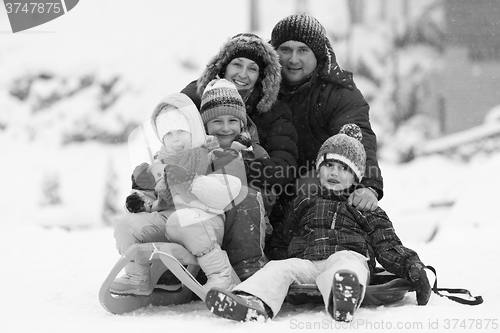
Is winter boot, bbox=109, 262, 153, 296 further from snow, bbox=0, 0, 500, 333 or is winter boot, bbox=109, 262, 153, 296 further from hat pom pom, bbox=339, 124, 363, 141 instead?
snow, bbox=0, 0, 500, 333

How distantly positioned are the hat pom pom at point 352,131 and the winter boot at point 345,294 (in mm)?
836

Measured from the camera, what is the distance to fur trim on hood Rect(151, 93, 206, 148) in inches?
84.2

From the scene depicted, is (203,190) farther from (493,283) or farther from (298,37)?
(493,283)

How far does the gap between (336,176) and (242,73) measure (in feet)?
2.28

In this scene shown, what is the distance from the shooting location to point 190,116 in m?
2.16

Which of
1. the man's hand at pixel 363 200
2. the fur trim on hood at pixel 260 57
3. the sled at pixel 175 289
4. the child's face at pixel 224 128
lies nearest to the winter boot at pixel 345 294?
the sled at pixel 175 289

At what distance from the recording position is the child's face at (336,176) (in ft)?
7.55

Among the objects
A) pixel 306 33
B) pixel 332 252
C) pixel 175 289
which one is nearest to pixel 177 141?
pixel 175 289

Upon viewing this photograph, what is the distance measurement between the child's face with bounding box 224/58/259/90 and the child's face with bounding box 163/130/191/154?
2.05 ft

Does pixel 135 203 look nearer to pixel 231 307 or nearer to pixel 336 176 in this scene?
pixel 231 307

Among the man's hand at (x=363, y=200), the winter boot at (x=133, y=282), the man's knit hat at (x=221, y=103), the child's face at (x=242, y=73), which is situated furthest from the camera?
the child's face at (x=242, y=73)

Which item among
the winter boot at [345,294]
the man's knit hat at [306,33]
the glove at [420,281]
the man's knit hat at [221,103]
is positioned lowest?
the glove at [420,281]

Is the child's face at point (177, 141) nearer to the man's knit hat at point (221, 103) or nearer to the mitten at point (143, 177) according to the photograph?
the mitten at point (143, 177)

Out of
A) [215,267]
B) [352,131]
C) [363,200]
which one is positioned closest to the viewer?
[215,267]
